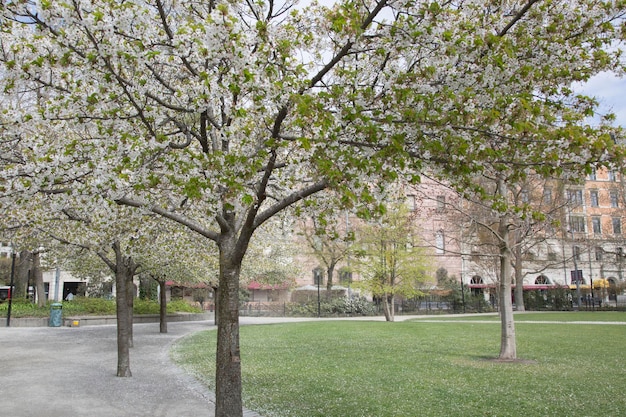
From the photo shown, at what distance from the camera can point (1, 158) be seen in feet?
20.9

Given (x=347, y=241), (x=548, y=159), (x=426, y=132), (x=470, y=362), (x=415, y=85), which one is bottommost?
(x=470, y=362)

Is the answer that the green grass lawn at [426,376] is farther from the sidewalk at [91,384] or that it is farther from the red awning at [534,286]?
the red awning at [534,286]

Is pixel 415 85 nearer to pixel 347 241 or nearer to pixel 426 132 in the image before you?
pixel 426 132

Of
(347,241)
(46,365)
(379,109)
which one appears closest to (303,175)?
(347,241)

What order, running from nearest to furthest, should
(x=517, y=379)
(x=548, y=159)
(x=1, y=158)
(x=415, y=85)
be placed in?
1. (x=548, y=159)
2. (x=415, y=85)
3. (x=1, y=158)
4. (x=517, y=379)

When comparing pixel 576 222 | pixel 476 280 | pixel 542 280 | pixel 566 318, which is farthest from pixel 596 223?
pixel 566 318

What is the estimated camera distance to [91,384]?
9.73 meters

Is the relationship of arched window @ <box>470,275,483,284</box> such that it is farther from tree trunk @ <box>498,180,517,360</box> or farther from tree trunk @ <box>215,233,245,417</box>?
→ tree trunk @ <box>215,233,245,417</box>

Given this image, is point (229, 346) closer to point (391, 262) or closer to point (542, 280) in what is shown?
point (391, 262)

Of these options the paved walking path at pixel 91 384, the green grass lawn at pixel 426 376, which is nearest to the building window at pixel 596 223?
the green grass lawn at pixel 426 376

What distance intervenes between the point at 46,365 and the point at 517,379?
Result: 1063 centimetres

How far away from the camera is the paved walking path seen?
300 inches

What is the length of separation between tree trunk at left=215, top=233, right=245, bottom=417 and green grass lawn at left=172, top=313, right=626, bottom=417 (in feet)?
5.25

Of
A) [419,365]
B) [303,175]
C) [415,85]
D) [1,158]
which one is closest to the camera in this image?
[415,85]
